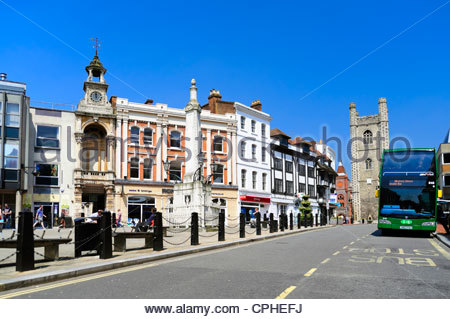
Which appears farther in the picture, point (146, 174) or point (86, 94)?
point (146, 174)

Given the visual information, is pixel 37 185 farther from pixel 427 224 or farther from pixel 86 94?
pixel 427 224

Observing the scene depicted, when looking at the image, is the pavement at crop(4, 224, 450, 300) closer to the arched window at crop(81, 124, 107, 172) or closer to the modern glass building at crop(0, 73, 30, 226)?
the modern glass building at crop(0, 73, 30, 226)

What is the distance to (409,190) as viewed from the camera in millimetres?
19750

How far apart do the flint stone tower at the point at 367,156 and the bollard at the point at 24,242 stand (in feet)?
285

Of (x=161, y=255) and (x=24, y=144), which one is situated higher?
(x=24, y=144)

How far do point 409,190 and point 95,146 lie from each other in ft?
89.8

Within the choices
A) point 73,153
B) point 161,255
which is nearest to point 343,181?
point 73,153

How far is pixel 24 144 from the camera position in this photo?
3312 centimetres

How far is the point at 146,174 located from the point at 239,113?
1320 cm

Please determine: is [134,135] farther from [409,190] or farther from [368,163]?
[368,163]

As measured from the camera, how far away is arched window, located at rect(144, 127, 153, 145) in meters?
40.0

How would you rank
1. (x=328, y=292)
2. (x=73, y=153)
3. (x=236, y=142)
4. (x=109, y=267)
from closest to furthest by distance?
(x=328, y=292), (x=109, y=267), (x=73, y=153), (x=236, y=142)

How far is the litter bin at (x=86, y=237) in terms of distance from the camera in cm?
1031

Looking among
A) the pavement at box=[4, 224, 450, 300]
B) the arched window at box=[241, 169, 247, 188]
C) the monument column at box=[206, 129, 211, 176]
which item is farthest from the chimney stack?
the pavement at box=[4, 224, 450, 300]
